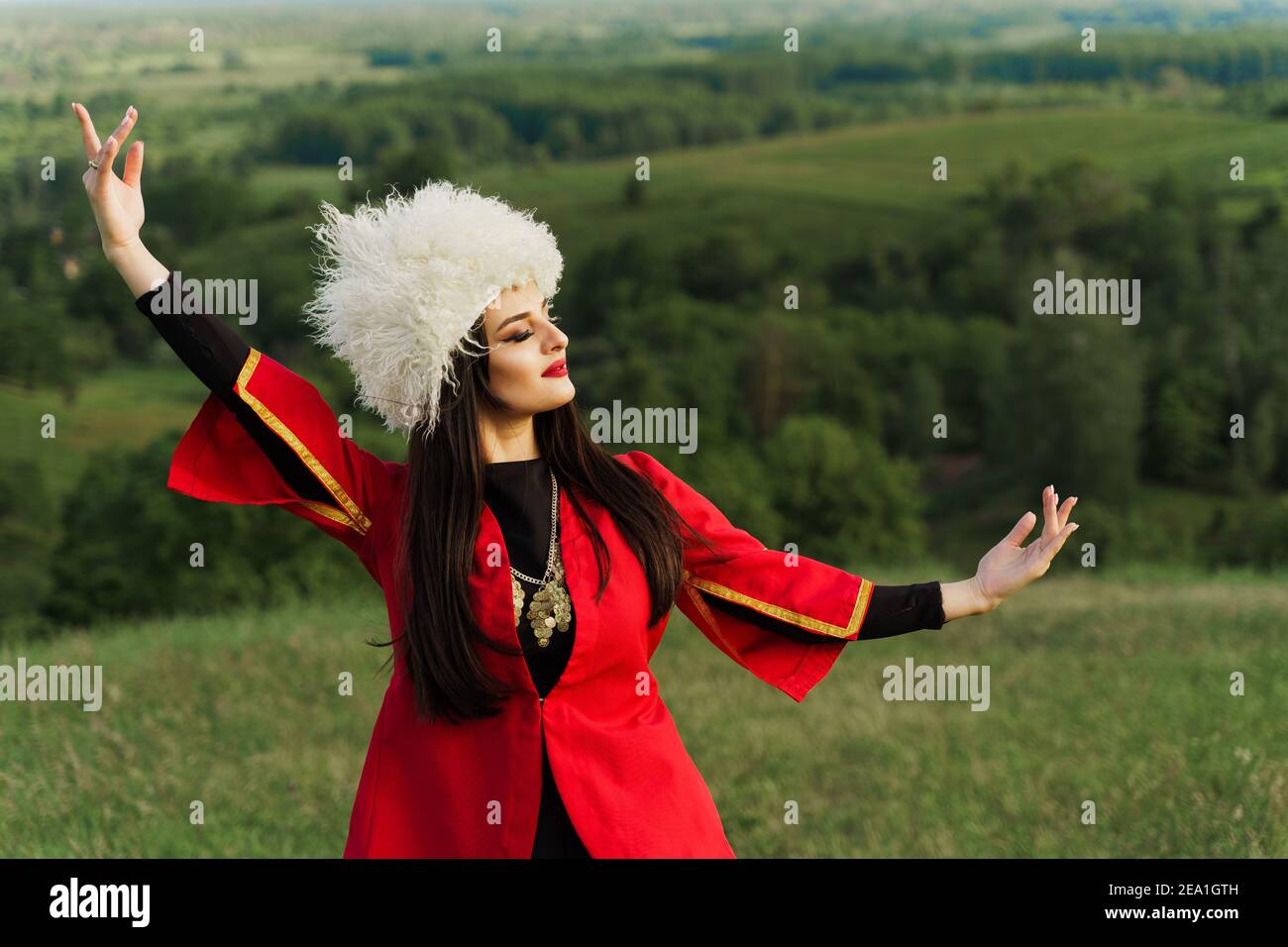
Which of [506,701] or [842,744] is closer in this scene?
[506,701]

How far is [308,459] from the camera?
4043 mm

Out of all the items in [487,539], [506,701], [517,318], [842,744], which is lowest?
[842,744]

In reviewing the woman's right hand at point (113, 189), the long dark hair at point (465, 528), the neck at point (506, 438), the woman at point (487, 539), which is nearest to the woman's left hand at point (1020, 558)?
the woman at point (487, 539)

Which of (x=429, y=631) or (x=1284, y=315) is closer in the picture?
(x=429, y=631)

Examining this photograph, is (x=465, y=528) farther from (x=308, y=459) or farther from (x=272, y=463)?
(x=272, y=463)

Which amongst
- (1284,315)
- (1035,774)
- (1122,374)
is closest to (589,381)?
(1122,374)

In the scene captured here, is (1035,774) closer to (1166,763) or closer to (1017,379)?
(1166,763)

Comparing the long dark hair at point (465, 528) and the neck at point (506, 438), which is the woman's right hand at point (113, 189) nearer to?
the long dark hair at point (465, 528)

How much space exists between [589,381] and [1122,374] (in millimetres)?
27609

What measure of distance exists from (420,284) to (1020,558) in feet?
6.25

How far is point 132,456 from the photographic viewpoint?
163 ft

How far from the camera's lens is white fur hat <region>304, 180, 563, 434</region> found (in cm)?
405

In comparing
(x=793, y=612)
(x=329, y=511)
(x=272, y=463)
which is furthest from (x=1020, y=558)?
(x=272, y=463)

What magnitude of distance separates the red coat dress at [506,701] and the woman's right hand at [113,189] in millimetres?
463
